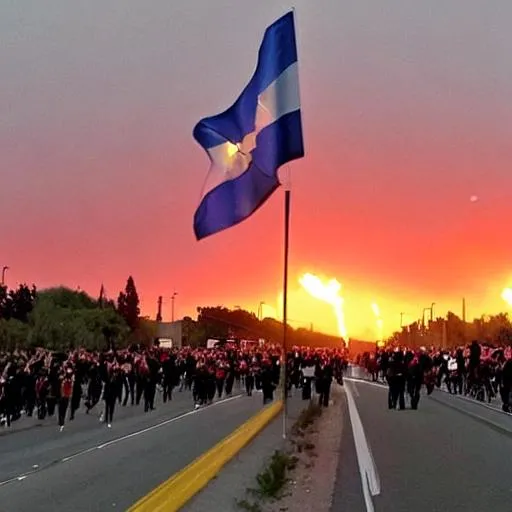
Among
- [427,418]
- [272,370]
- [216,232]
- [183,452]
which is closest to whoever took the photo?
[216,232]

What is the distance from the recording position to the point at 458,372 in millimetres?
41625

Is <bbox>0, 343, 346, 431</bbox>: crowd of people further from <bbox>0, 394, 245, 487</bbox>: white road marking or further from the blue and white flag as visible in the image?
the blue and white flag

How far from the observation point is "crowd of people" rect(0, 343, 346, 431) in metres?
27.4

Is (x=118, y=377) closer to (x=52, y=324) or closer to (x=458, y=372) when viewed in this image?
(x=458, y=372)

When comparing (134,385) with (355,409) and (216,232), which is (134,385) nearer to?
(355,409)

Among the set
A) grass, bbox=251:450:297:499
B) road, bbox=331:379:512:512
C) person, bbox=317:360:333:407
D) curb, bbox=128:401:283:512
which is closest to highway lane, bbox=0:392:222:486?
curb, bbox=128:401:283:512

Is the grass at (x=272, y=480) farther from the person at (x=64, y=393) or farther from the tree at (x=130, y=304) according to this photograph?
the tree at (x=130, y=304)

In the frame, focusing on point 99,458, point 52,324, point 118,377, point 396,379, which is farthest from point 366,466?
point 52,324

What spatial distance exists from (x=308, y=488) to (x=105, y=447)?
6.80 m

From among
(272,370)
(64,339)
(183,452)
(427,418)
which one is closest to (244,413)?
(427,418)

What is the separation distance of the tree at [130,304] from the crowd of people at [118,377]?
298ft

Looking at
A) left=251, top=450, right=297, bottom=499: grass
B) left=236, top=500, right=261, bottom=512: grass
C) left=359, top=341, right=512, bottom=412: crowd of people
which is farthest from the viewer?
left=359, top=341, right=512, bottom=412: crowd of people

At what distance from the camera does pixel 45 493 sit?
14.0 meters

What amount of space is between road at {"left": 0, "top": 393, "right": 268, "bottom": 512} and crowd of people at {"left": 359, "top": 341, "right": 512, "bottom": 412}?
530 cm
